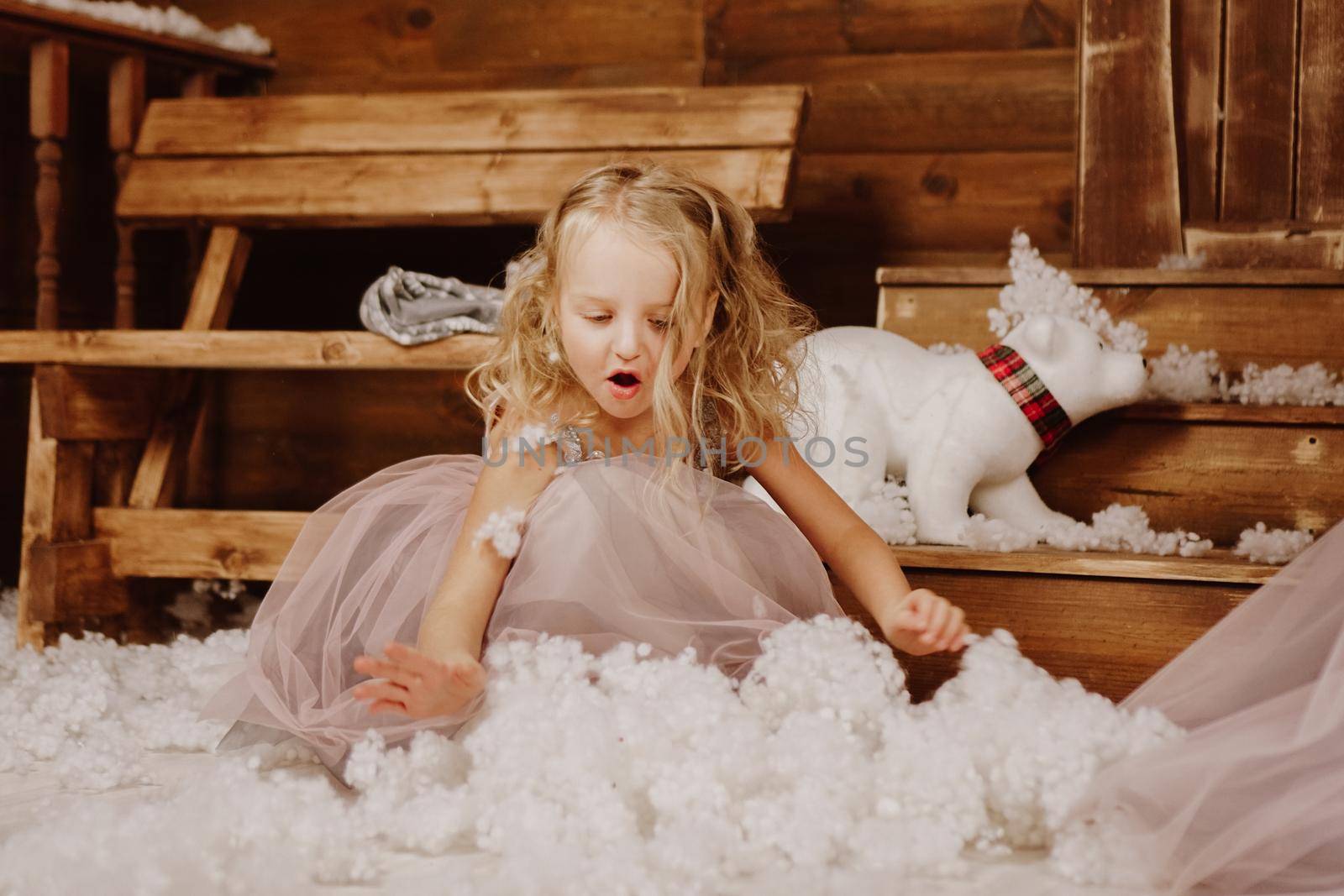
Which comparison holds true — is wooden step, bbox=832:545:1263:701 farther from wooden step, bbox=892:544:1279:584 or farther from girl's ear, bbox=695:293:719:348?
girl's ear, bbox=695:293:719:348

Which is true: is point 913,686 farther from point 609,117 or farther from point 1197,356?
point 609,117

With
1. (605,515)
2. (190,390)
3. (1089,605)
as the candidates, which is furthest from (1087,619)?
(190,390)

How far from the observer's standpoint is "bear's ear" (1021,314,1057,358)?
4.65 feet

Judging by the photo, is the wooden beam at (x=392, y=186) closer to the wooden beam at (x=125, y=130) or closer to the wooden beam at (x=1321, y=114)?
the wooden beam at (x=125, y=130)

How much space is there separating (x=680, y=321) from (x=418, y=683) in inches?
16.5

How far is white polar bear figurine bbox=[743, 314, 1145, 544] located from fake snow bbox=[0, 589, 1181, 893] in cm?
45

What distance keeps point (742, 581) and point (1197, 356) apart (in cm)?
79

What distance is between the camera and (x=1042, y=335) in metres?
1.42

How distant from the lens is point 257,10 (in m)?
2.37

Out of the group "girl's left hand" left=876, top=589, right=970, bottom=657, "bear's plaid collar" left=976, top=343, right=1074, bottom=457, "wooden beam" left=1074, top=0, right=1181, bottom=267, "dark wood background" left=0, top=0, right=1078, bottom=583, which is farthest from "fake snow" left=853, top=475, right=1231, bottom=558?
"dark wood background" left=0, top=0, right=1078, bottom=583

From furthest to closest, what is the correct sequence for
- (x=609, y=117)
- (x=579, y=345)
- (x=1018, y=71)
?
(x=1018, y=71), (x=609, y=117), (x=579, y=345)

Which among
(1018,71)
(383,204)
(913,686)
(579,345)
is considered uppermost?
(1018,71)

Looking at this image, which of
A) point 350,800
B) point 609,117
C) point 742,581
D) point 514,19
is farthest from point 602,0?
point 350,800

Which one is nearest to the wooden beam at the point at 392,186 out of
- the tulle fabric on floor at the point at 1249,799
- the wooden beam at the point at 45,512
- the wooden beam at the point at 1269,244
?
the wooden beam at the point at 45,512
